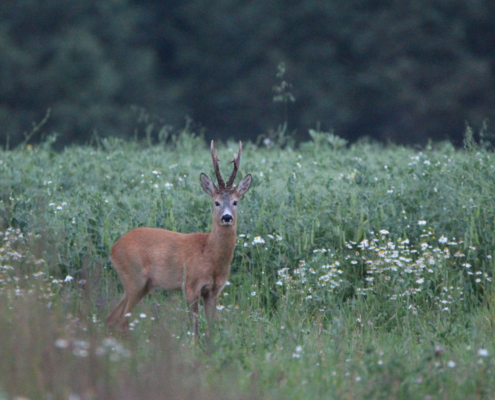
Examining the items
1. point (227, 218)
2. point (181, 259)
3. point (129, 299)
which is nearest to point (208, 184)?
point (227, 218)

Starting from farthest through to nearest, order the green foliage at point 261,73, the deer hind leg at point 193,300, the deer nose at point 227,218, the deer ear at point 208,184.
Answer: the green foliage at point 261,73, the deer ear at point 208,184, the deer nose at point 227,218, the deer hind leg at point 193,300

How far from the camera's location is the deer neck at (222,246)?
5.30 m

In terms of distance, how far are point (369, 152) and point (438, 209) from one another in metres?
3.03

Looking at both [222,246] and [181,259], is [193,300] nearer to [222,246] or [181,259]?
[181,259]

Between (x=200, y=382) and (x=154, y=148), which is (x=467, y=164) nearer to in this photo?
(x=154, y=148)

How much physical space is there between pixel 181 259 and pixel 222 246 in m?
0.29

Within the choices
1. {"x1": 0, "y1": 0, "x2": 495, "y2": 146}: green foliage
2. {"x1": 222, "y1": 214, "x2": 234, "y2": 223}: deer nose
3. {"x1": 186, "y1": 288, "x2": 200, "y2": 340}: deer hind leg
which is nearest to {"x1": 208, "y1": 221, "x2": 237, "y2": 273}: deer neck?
{"x1": 222, "y1": 214, "x2": 234, "y2": 223}: deer nose

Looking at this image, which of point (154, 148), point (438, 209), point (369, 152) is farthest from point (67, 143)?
point (438, 209)

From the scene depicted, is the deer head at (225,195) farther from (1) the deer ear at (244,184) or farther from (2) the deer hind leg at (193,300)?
(2) the deer hind leg at (193,300)

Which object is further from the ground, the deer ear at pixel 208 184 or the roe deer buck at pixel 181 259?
the deer ear at pixel 208 184

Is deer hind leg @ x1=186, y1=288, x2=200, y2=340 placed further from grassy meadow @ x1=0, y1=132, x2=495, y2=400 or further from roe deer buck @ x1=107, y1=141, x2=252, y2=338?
grassy meadow @ x1=0, y1=132, x2=495, y2=400

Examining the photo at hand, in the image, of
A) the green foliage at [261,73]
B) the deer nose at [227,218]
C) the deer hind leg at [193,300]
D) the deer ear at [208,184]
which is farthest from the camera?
the green foliage at [261,73]

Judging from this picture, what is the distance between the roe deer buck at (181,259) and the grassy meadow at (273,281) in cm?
15

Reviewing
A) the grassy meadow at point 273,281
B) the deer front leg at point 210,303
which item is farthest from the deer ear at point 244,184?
the deer front leg at point 210,303
